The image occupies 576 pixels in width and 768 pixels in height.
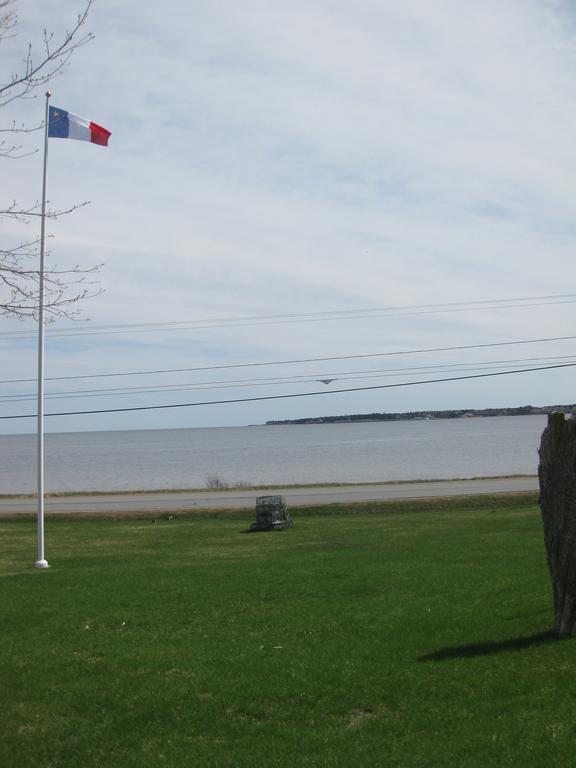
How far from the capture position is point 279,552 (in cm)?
1817

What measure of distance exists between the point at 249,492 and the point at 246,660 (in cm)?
3103

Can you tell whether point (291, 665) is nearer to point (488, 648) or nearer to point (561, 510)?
point (488, 648)

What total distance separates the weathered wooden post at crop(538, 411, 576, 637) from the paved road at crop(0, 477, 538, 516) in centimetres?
2286

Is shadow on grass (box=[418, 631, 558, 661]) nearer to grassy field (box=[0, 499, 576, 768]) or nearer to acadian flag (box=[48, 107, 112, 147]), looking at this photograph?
grassy field (box=[0, 499, 576, 768])

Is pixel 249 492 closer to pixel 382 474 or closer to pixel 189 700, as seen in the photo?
pixel 382 474

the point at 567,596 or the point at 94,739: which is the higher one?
the point at 567,596

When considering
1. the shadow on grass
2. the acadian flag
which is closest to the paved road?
the acadian flag

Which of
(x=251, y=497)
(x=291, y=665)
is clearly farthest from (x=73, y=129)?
(x=251, y=497)

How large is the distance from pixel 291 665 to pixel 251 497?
2789 centimetres

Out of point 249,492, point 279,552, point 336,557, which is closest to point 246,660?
point 336,557

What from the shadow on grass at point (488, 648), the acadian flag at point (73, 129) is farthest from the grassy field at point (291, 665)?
the acadian flag at point (73, 129)

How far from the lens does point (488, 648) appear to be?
8375 mm

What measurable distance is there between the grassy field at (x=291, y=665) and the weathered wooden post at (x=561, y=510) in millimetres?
321

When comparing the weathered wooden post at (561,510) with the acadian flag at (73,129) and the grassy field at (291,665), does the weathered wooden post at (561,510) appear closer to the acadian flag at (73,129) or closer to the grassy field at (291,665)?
the grassy field at (291,665)
